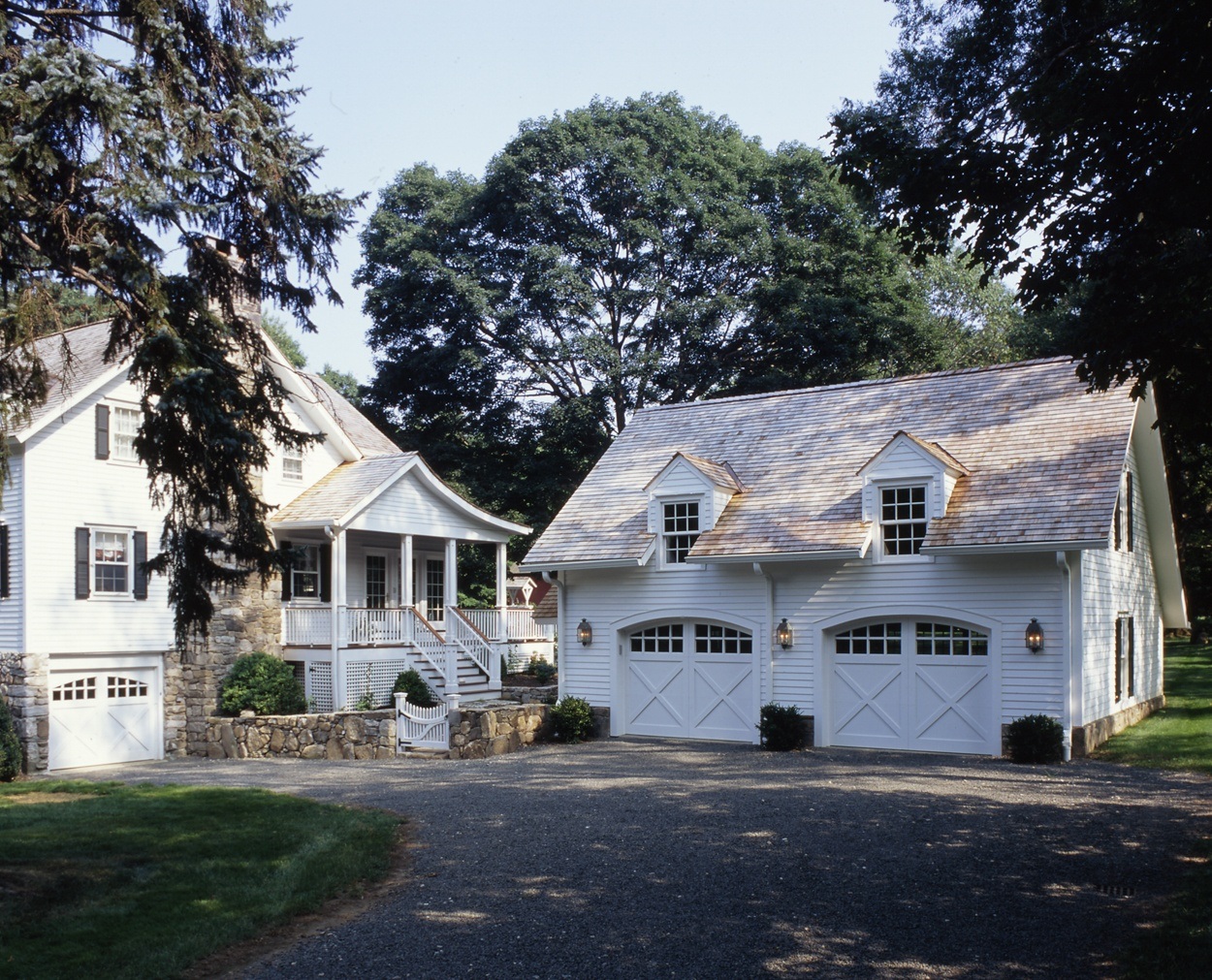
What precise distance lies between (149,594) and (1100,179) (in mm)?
18453

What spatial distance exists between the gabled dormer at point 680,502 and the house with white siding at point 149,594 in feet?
19.7

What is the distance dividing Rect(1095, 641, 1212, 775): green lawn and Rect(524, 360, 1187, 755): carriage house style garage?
1.55ft

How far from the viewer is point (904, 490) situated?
18.4 meters

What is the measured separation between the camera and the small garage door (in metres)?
20.5

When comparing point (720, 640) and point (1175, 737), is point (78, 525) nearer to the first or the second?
point (720, 640)

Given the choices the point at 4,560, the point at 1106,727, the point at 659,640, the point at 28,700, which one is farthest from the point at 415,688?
the point at 1106,727

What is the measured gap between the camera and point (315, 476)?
84.4ft

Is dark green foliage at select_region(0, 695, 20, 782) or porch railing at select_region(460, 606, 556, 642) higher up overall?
porch railing at select_region(460, 606, 556, 642)

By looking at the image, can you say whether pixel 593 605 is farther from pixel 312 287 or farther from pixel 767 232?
pixel 767 232

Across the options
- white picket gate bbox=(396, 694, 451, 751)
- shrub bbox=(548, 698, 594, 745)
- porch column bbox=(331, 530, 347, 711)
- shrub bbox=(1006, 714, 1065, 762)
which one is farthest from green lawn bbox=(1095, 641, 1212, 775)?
porch column bbox=(331, 530, 347, 711)

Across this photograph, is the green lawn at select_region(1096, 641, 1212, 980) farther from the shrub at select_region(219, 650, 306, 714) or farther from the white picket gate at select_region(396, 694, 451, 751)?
the shrub at select_region(219, 650, 306, 714)

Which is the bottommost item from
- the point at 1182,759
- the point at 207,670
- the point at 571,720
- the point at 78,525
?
the point at 1182,759

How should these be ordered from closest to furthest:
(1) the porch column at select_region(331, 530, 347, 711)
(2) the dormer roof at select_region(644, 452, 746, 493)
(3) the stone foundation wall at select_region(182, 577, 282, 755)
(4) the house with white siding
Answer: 1. (4) the house with white siding
2. (2) the dormer roof at select_region(644, 452, 746, 493)
3. (3) the stone foundation wall at select_region(182, 577, 282, 755)
4. (1) the porch column at select_region(331, 530, 347, 711)

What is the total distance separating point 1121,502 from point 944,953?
14566 mm
